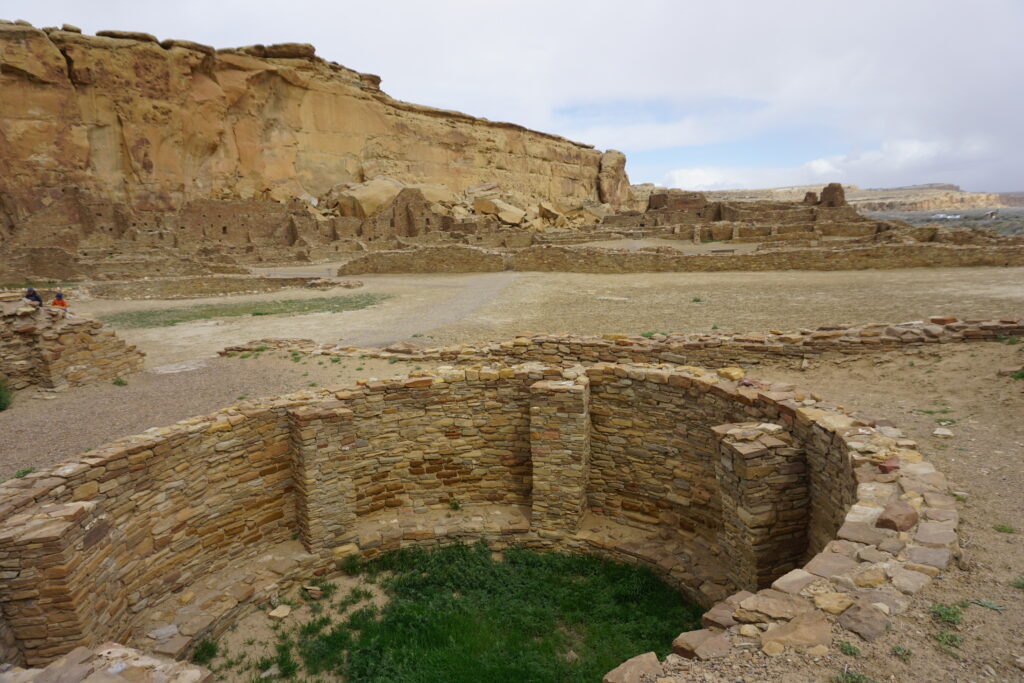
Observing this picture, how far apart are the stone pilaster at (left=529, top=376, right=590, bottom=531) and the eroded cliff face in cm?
3643

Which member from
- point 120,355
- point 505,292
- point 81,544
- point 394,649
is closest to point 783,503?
point 394,649

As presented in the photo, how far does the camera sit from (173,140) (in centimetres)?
4344

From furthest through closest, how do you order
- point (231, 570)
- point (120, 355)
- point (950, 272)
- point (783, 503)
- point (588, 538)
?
point (950, 272), point (120, 355), point (588, 538), point (231, 570), point (783, 503)

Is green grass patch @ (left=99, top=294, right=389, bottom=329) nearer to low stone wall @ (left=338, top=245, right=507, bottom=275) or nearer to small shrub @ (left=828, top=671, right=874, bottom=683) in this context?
low stone wall @ (left=338, top=245, right=507, bottom=275)

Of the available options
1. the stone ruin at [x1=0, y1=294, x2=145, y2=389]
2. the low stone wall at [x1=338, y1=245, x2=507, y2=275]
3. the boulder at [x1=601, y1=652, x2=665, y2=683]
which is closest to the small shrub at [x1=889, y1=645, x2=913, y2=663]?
the boulder at [x1=601, y1=652, x2=665, y2=683]

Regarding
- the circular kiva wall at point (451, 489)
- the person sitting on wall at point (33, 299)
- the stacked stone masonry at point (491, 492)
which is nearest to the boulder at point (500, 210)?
the person sitting on wall at point (33, 299)

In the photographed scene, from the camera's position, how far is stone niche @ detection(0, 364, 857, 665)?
16.4 feet

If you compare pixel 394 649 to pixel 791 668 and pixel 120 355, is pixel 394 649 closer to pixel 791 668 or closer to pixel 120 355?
pixel 791 668

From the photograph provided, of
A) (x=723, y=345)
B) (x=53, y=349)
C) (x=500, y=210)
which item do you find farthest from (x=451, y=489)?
(x=500, y=210)

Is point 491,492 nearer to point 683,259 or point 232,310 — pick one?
point 232,310

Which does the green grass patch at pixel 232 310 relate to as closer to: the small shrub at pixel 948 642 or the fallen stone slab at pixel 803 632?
the fallen stone slab at pixel 803 632

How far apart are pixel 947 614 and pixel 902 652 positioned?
0.47 metres

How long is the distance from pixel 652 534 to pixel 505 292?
1378 centimetres

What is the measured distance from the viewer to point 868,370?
315 inches
